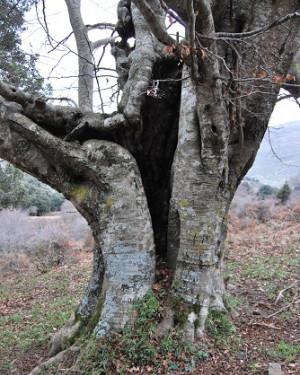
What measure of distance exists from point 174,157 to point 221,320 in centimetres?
191

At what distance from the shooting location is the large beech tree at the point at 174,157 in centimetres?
330

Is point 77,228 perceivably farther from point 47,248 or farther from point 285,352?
point 285,352

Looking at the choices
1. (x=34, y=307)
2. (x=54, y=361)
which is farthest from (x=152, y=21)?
(x=34, y=307)

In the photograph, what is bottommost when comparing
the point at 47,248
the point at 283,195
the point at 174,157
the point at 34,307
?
the point at 34,307

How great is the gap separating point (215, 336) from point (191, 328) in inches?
13.4

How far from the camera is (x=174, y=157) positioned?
3.68 meters

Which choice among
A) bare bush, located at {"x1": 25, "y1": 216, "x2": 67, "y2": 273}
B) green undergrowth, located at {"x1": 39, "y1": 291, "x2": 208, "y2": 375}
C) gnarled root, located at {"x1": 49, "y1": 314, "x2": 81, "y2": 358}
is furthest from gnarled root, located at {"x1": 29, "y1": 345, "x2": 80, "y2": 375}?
bare bush, located at {"x1": 25, "y1": 216, "x2": 67, "y2": 273}

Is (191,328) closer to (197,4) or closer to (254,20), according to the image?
(197,4)

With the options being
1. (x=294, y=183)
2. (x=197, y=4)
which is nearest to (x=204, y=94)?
(x=197, y=4)

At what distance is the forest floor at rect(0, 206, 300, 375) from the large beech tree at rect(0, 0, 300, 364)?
0.30 metres

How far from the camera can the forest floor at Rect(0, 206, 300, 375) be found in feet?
9.89

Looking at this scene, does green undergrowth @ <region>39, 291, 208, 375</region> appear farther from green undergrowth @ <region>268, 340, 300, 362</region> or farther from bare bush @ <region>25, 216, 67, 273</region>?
bare bush @ <region>25, 216, 67, 273</region>

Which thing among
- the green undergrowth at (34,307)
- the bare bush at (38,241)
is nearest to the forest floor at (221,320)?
the green undergrowth at (34,307)

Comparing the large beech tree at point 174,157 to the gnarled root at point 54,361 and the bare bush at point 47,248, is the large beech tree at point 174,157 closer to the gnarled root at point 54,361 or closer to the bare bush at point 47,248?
the gnarled root at point 54,361
